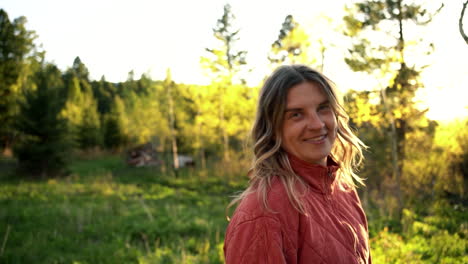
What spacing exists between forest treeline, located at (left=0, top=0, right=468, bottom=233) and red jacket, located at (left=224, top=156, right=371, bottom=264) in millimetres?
938

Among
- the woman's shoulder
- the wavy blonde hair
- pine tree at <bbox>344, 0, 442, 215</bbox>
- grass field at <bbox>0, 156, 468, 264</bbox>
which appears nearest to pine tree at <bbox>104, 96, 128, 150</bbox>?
grass field at <bbox>0, 156, 468, 264</bbox>

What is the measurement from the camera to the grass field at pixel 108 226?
586 cm

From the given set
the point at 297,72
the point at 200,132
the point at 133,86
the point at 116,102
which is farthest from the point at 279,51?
the point at 133,86

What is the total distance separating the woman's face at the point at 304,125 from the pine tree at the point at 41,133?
1948cm

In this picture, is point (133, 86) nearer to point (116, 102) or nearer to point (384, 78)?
point (116, 102)

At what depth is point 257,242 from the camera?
1109 millimetres

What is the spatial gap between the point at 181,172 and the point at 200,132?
2.94 metres

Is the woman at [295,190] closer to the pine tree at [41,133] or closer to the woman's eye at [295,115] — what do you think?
the woman's eye at [295,115]

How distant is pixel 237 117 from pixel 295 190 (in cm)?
1861

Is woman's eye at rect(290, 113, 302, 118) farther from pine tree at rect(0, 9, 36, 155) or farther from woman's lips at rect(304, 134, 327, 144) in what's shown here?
pine tree at rect(0, 9, 36, 155)

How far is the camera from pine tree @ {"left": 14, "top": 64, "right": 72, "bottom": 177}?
711 inches

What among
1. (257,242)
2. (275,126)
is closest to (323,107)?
(275,126)

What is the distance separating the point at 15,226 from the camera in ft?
27.2

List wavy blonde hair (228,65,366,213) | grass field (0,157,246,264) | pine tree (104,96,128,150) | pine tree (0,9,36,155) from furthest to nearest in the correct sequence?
1. pine tree (104,96,128,150)
2. pine tree (0,9,36,155)
3. grass field (0,157,246,264)
4. wavy blonde hair (228,65,366,213)
